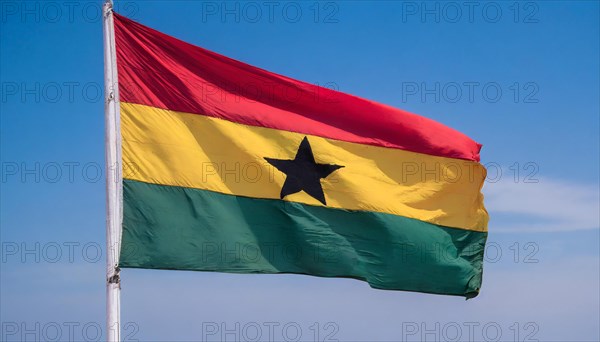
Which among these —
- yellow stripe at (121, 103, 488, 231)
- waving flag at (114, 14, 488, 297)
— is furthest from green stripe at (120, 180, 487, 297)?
yellow stripe at (121, 103, 488, 231)

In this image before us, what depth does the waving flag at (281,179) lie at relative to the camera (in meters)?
14.2

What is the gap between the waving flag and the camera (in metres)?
14.2

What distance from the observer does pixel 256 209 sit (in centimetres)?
1507

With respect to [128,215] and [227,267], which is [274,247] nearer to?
[227,267]

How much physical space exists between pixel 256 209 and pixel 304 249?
974 mm

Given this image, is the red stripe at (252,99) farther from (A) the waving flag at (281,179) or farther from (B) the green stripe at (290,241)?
(B) the green stripe at (290,241)

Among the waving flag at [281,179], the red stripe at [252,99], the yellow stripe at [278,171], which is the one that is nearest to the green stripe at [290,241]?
the waving flag at [281,179]

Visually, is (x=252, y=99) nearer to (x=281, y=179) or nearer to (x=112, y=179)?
(x=281, y=179)

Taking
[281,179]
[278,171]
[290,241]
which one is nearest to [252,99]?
[278,171]

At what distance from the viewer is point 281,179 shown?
15.4 meters

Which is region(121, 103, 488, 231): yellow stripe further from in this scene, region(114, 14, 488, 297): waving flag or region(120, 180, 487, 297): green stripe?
region(120, 180, 487, 297): green stripe

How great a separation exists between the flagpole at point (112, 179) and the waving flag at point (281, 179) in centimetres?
26

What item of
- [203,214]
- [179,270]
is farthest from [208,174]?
[179,270]

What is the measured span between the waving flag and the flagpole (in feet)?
0.86
